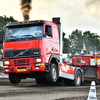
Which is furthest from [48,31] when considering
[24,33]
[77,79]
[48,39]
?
[77,79]

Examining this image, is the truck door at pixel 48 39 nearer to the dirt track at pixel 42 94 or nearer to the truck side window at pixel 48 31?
the truck side window at pixel 48 31

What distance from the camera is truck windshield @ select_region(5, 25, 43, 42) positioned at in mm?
11727

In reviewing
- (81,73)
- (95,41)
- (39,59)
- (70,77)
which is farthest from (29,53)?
(95,41)

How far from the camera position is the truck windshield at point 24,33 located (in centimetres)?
1173

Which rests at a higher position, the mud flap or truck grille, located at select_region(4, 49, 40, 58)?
truck grille, located at select_region(4, 49, 40, 58)

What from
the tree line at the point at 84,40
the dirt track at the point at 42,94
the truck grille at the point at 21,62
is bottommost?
the dirt track at the point at 42,94

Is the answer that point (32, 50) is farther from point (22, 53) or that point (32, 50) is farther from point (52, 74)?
point (52, 74)

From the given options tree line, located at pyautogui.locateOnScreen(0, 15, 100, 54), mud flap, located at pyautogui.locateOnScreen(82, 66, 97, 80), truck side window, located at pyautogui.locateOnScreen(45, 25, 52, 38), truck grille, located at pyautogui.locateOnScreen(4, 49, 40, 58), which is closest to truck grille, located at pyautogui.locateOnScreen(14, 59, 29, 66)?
truck grille, located at pyautogui.locateOnScreen(4, 49, 40, 58)

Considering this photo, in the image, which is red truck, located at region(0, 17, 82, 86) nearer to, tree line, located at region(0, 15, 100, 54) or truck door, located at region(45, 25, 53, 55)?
truck door, located at region(45, 25, 53, 55)

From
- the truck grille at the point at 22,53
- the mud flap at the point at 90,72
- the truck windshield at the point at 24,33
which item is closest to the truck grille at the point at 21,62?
the truck grille at the point at 22,53

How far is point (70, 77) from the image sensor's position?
1402cm

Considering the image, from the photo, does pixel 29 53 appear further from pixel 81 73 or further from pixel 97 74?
pixel 97 74

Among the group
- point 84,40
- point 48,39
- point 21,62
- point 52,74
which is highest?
point 84,40

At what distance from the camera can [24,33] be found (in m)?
11.9
